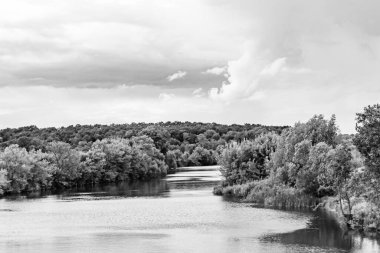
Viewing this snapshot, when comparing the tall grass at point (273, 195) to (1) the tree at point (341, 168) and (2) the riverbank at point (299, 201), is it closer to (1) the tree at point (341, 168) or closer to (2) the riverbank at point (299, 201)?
(2) the riverbank at point (299, 201)

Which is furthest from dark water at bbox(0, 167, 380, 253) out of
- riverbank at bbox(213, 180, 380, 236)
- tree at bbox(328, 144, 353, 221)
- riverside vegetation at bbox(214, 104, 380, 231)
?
tree at bbox(328, 144, 353, 221)

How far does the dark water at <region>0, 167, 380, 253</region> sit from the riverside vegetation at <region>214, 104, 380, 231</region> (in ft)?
11.6

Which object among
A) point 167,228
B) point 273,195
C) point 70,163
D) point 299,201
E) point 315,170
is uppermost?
point 70,163

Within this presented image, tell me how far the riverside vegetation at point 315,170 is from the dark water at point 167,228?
11.6 ft

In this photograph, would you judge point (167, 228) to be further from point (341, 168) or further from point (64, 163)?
point (64, 163)

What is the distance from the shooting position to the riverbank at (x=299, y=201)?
2201 inches

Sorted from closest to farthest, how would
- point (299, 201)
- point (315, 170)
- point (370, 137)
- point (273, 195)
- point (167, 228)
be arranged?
point (370, 137) < point (167, 228) < point (315, 170) < point (299, 201) < point (273, 195)

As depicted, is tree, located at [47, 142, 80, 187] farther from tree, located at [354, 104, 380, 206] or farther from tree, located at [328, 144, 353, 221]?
tree, located at [354, 104, 380, 206]

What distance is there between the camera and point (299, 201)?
77375 mm

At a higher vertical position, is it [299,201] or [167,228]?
[299,201]

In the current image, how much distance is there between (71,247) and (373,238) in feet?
88.2

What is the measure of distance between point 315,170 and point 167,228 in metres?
21.2

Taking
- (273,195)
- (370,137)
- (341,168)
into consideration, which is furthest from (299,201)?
(370,137)

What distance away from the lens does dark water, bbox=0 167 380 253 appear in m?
50.8
